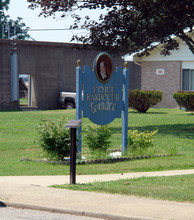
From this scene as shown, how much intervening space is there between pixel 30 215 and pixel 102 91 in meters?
7.04

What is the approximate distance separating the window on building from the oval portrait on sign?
72.0 feet

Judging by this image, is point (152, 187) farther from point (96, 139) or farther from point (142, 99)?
point (142, 99)

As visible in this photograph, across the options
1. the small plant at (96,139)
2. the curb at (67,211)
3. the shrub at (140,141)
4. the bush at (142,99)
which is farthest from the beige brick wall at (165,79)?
the curb at (67,211)

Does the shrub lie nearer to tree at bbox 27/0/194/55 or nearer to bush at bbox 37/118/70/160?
bush at bbox 37/118/70/160

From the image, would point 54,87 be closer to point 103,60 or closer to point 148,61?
point 148,61

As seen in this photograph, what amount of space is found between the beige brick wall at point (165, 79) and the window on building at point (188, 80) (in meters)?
0.36

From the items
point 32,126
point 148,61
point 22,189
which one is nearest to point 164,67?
point 148,61

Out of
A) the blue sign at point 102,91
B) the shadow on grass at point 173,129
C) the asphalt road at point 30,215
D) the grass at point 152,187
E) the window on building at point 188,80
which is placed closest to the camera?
the asphalt road at point 30,215

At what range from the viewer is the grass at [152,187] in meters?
8.72

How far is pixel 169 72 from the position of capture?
36.4m

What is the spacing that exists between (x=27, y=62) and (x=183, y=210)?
3113cm

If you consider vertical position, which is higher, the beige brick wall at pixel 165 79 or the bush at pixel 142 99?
the beige brick wall at pixel 165 79

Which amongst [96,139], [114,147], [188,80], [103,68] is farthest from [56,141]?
[188,80]

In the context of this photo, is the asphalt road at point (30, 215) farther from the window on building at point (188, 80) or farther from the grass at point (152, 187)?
the window on building at point (188, 80)
